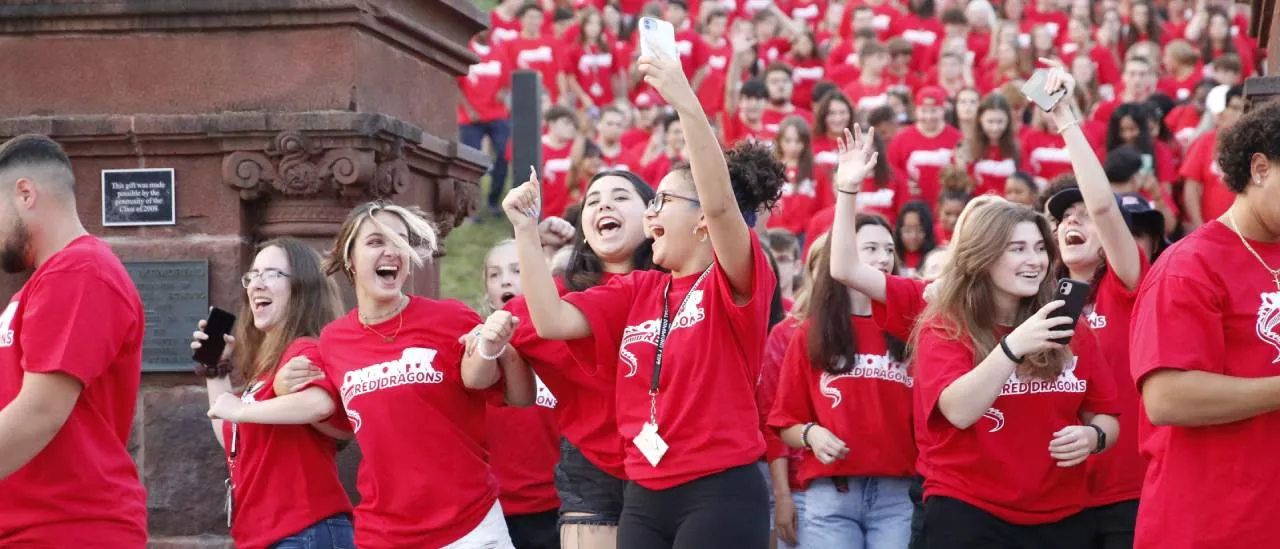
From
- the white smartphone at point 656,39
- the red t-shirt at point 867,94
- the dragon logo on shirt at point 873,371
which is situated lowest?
the dragon logo on shirt at point 873,371

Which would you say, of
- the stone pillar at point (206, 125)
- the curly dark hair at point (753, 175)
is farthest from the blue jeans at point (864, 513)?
the stone pillar at point (206, 125)

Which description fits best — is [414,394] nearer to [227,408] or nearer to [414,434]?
[414,434]

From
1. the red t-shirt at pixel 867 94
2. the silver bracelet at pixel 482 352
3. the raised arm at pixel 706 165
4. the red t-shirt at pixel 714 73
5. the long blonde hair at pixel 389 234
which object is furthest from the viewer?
the red t-shirt at pixel 714 73

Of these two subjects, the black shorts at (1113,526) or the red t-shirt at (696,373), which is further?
the black shorts at (1113,526)

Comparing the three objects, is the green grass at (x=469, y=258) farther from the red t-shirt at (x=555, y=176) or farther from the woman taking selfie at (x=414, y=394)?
the woman taking selfie at (x=414, y=394)

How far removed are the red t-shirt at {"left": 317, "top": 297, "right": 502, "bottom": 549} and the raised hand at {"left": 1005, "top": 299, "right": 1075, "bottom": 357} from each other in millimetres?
1672

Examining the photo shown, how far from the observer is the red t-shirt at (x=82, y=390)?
14.6 feet

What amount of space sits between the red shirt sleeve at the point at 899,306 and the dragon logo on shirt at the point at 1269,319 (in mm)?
1898

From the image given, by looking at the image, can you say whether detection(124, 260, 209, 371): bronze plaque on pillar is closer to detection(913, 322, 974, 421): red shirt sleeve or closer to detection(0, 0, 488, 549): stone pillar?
detection(0, 0, 488, 549): stone pillar

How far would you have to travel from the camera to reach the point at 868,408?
20.1ft

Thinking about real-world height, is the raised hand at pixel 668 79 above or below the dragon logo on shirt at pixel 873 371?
above

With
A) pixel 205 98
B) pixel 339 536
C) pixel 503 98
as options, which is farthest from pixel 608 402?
pixel 503 98

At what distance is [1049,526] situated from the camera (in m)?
5.19

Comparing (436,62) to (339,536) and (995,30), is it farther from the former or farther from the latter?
(995,30)
